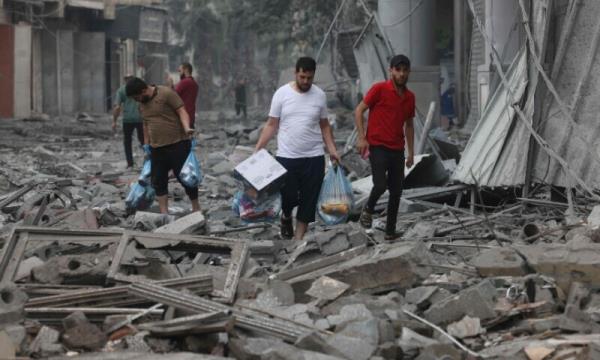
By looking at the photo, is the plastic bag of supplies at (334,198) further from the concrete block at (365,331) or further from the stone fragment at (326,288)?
the concrete block at (365,331)

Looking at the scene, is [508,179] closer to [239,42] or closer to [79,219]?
[79,219]

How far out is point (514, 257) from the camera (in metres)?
6.73

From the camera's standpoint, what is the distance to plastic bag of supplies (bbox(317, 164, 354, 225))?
919 centimetres

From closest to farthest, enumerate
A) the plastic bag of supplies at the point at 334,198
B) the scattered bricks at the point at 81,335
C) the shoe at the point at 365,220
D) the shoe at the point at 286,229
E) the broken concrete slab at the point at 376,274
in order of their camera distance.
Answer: the scattered bricks at the point at 81,335, the broken concrete slab at the point at 376,274, the shoe at the point at 286,229, the shoe at the point at 365,220, the plastic bag of supplies at the point at 334,198

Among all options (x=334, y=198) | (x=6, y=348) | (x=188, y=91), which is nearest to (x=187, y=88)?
(x=188, y=91)

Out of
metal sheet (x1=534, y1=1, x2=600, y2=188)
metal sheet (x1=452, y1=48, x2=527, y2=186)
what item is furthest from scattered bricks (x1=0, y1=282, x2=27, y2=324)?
metal sheet (x1=452, y1=48, x2=527, y2=186)

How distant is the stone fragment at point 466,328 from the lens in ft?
18.4

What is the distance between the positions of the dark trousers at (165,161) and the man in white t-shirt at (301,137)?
53.5 inches

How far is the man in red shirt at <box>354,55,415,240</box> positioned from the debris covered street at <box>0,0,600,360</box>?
0.49 feet

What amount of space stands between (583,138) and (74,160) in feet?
37.6

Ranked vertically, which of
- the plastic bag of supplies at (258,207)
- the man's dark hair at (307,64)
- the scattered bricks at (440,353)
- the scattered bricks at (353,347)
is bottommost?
the scattered bricks at (440,353)

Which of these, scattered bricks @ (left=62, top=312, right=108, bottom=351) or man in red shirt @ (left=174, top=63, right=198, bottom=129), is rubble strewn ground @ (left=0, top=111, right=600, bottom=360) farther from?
man in red shirt @ (left=174, top=63, right=198, bottom=129)

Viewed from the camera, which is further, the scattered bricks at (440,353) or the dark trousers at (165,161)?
the dark trousers at (165,161)

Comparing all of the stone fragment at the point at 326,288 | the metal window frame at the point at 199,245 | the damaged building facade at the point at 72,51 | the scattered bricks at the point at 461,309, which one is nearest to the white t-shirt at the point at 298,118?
the metal window frame at the point at 199,245
